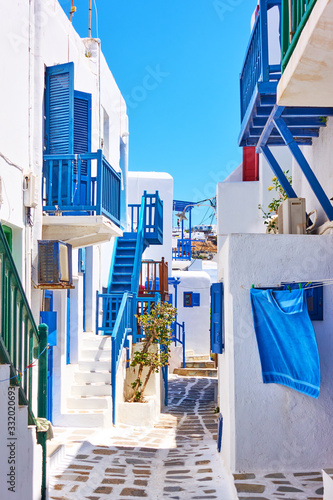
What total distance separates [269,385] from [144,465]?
243 centimetres

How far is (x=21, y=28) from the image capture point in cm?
859

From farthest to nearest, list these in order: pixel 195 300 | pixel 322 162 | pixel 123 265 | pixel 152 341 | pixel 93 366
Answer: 1. pixel 195 300
2. pixel 123 265
3. pixel 152 341
4. pixel 93 366
5. pixel 322 162

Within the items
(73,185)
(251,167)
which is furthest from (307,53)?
(251,167)

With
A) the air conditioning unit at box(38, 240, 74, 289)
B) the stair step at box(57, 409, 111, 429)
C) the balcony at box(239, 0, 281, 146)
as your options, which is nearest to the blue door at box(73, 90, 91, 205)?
the air conditioning unit at box(38, 240, 74, 289)

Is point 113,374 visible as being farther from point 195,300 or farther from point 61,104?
point 195,300

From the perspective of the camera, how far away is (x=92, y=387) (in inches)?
431

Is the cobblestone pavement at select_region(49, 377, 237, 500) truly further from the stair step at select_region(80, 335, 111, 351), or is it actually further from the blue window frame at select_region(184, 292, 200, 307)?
the blue window frame at select_region(184, 292, 200, 307)

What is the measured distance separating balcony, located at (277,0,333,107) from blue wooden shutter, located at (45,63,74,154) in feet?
17.1

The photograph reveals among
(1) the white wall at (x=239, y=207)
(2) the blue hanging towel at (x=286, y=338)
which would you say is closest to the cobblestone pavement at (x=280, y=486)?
(2) the blue hanging towel at (x=286, y=338)

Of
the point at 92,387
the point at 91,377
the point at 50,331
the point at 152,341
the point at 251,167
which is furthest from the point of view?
the point at 251,167

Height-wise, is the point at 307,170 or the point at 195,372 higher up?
the point at 307,170

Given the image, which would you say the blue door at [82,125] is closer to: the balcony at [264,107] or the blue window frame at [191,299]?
the balcony at [264,107]

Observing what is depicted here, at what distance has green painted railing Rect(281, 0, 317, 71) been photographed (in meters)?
4.50

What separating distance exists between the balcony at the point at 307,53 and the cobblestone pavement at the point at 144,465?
421 centimetres
